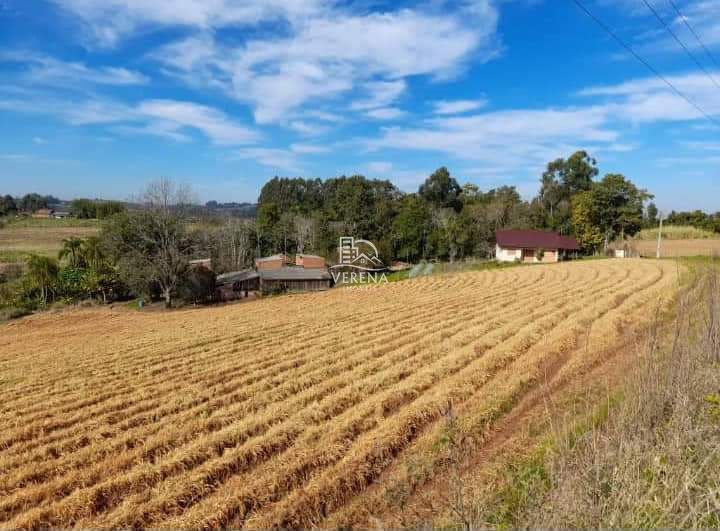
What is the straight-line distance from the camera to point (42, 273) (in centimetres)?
2983

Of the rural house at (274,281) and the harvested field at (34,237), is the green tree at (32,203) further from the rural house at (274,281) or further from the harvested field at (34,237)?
the rural house at (274,281)

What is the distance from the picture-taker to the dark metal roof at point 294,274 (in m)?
35.9

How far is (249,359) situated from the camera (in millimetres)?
11602

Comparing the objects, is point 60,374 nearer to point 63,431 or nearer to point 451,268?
point 63,431

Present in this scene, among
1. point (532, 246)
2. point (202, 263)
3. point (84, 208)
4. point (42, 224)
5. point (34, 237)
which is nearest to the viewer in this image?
point (202, 263)

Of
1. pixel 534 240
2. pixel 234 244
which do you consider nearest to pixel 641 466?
pixel 534 240

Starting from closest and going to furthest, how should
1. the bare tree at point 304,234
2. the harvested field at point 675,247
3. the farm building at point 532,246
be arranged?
the harvested field at point 675,247
the farm building at point 532,246
the bare tree at point 304,234

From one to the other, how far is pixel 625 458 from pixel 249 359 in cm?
979

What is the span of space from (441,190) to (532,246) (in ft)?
82.2

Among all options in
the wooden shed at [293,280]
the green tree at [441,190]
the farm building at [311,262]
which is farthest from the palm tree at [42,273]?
the green tree at [441,190]

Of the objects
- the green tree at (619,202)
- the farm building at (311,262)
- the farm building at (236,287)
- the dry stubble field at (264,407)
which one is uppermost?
the green tree at (619,202)

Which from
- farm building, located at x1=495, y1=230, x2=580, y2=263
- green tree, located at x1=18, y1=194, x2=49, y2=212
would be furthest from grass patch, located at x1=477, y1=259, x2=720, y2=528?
green tree, located at x1=18, y1=194, x2=49, y2=212

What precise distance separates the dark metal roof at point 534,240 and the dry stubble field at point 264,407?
29.2m

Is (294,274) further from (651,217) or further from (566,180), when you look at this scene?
(651,217)
